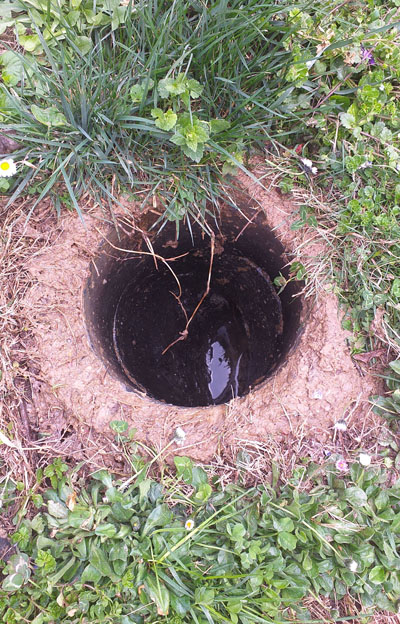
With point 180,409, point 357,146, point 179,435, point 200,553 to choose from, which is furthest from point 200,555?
point 357,146

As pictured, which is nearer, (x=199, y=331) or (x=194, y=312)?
(x=194, y=312)

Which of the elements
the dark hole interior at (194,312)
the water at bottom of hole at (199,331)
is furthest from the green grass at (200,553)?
the water at bottom of hole at (199,331)

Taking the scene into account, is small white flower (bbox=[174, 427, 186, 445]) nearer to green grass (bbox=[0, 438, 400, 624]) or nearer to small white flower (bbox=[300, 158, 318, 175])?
green grass (bbox=[0, 438, 400, 624])

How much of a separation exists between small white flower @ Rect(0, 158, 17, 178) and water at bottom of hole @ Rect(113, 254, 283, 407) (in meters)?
0.92

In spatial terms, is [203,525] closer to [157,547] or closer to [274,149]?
[157,547]

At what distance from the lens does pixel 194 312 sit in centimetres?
252

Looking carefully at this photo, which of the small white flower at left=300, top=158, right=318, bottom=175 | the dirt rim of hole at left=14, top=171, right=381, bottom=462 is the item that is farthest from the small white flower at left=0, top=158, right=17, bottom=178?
the small white flower at left=300, top=158, right=318, bottom=175

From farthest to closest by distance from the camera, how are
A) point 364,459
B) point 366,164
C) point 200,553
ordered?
point 366,164 < point 364,459 < point 200,553

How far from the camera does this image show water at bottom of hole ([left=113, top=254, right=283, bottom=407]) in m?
2.36

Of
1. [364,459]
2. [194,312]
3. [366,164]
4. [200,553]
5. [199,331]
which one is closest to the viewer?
[200,553]

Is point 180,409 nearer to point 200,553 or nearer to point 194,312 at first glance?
point 200,553

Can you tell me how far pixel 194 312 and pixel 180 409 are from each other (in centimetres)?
90

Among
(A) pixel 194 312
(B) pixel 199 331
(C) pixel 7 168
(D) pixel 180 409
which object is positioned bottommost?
(B) pixel 199 331

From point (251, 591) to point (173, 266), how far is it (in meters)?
1.59
